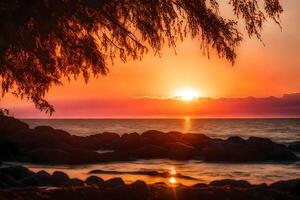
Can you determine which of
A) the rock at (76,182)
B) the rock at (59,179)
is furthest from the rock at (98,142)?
the rock at (76,182)

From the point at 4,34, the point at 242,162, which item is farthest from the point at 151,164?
the point at 4,34

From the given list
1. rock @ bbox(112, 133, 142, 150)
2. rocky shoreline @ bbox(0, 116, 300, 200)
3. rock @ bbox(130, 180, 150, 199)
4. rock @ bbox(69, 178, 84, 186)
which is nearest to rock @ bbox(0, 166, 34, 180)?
rocky shoreline @ bbox(0, 116, 300, 200)

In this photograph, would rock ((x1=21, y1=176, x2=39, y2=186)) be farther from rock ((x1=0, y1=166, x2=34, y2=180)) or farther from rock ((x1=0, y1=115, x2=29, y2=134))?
rock ((x1=0, y1=115, x2=29, y2=134))

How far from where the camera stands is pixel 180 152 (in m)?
40.8

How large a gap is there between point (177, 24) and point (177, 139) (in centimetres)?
4167

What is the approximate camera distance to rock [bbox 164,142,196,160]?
131ft

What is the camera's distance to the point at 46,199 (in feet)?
31.7

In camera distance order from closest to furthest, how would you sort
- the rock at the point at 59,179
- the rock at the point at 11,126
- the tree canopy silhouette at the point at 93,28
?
the tree canopy silhouette at the point at 93,28
the rock at the point at 59,179
the rock at the point at 11,126

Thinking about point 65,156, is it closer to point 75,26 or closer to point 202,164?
point 202,164

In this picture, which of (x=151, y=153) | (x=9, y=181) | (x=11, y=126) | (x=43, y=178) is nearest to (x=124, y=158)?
(x=151, y=153)

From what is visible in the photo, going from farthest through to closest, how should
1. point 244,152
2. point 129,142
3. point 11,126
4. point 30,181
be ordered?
point 11,126, point 129,142, point 244,152, point 30,181

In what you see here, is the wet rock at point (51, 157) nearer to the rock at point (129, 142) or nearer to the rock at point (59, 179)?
the rock at point (129, 142)

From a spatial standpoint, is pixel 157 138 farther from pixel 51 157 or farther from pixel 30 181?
pixel 30 181

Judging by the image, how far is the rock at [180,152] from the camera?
40.0 meters
